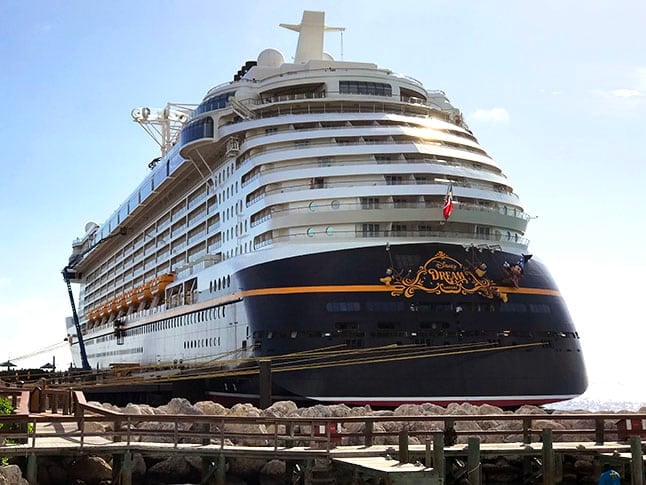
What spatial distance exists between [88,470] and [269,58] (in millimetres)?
30508

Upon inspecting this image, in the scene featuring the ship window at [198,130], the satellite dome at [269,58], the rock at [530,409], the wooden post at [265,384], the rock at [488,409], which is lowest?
the rock at [530,409]

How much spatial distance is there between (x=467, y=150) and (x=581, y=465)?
17383 mm

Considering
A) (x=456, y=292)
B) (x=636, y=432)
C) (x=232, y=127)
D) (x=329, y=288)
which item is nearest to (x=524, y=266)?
(x=456, y=292)

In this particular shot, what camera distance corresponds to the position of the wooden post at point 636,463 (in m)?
17.0

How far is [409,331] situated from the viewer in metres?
27.3

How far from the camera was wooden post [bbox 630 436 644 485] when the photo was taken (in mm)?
16953

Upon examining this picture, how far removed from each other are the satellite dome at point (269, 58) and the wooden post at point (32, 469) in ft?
104

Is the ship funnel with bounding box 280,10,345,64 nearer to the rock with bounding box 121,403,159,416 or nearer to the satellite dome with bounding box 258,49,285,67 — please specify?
the satellite dome with bounding box 258,49,285,67

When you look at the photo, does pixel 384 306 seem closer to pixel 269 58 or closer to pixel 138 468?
pixel 138 468

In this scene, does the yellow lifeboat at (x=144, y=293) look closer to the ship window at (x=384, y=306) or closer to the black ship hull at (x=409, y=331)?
the black ship hull at (x=409, y=331)

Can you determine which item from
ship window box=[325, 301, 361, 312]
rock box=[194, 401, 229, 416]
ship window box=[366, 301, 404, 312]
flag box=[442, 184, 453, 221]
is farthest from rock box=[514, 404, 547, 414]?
rock box=[194, 401, 229, 416]

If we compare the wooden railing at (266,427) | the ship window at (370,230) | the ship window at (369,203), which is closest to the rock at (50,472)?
the wooden railing at (266,427)

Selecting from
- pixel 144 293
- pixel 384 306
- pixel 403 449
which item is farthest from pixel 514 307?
pixel 144 293

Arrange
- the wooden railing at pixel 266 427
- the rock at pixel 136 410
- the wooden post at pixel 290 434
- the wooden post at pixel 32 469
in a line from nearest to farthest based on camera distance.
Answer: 1. the wooden post at pixel 32 469
2. the wooden railing at pixel 266 427
3. the wooden post at pixel 290 434
4. the rock at pixel 136 410
